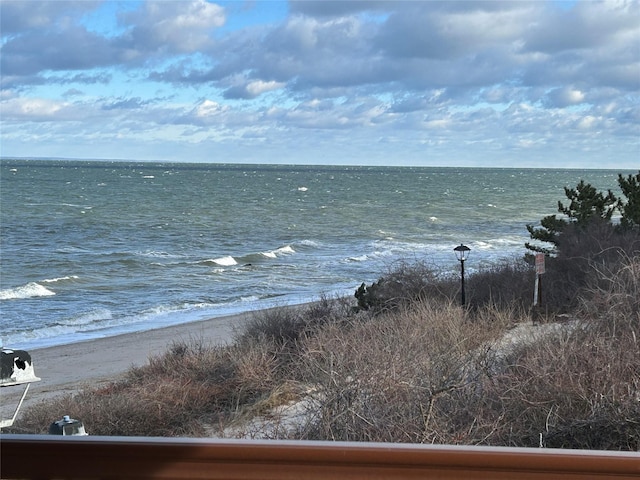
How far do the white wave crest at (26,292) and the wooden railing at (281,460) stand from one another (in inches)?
886

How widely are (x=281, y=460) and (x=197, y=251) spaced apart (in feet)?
114

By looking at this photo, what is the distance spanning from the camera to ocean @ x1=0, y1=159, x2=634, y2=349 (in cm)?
2156

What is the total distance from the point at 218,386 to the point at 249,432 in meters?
2.44

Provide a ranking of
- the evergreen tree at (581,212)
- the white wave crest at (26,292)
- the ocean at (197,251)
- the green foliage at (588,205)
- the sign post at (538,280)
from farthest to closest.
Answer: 1. the white wave crest at (26,292)
2. the ocean at (197,251)
3. the green foliage at (588,205)
4. the evergreen tree at (581,212)
5. the sign post at (538,280)

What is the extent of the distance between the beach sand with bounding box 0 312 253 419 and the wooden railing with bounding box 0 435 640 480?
9548 millimetres

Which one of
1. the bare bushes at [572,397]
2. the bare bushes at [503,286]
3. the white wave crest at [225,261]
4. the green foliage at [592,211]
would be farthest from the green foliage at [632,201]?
the white wave crest at [225,261]

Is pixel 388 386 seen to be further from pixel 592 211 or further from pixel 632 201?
pixel 592 211

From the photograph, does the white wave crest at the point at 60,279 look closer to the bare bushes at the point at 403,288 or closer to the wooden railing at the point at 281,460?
the bare bushes at the point at 403,288

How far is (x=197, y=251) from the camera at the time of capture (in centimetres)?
3628

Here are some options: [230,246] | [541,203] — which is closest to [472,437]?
[230,246]

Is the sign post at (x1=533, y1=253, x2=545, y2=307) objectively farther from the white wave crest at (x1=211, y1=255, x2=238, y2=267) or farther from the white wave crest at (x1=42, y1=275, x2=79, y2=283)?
the white wave crest at (x1=211, y1=255, x2=238, y2=267)

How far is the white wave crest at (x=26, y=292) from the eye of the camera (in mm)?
23391

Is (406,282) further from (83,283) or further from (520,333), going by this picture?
(83,283)

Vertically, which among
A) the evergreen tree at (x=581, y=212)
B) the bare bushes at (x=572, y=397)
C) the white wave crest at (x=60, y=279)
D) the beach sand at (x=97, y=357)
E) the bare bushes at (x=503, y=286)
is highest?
the evergreen tree at (x=581, y=212)
